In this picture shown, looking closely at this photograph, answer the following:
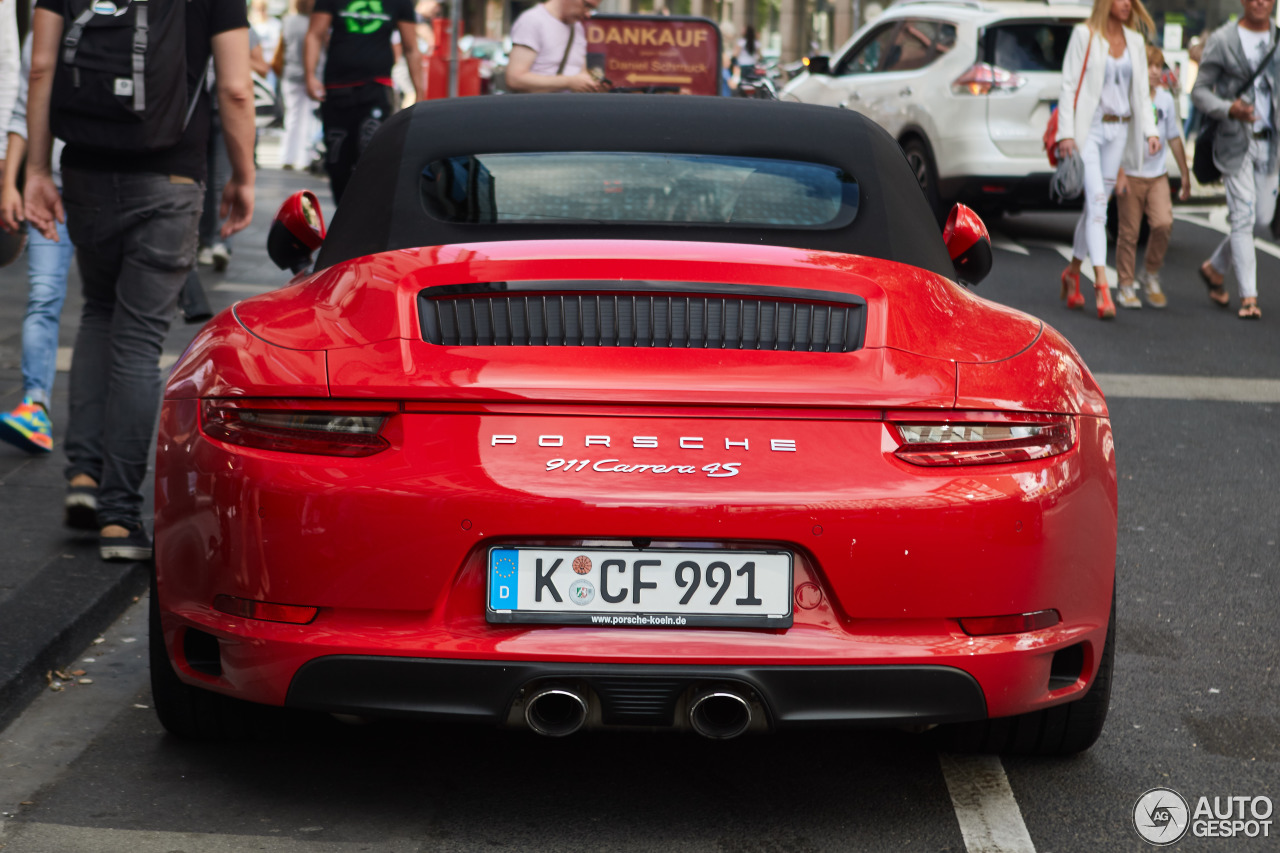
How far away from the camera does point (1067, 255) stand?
1372 cm

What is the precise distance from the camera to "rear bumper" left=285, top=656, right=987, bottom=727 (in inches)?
119

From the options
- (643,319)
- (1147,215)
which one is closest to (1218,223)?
(1147,215)

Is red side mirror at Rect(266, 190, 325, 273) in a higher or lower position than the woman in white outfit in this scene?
higher

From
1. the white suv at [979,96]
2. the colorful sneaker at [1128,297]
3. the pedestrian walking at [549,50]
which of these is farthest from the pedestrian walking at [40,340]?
the white suv at [979,96]

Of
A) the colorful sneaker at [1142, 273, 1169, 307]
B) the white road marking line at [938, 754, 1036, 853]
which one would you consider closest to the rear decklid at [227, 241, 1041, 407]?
the white road marking line at [938, 754, 1036, 853]

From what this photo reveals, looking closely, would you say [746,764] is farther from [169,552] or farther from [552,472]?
[169,552]

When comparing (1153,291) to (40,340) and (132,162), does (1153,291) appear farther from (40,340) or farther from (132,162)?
(132,162)

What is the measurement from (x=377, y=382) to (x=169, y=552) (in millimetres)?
587

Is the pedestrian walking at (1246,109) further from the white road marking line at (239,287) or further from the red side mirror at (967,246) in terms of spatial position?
the red side mirror at (967,246)

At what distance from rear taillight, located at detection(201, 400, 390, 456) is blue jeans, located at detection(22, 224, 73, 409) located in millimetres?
3297

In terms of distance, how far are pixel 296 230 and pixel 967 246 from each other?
64.1 inches

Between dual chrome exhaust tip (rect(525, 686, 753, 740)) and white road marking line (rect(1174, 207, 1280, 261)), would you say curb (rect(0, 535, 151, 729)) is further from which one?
white road marking line (rect(1174, 207, 1280, 261))

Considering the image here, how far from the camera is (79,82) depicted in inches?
A: 188

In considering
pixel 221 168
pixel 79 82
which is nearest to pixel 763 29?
pixel 221 168
